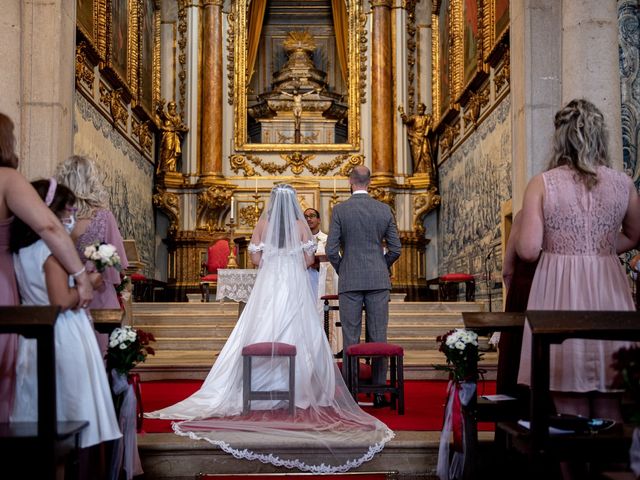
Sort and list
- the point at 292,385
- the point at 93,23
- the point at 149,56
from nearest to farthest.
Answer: the point at 292,385, the point at 93,23, the point at 149,56

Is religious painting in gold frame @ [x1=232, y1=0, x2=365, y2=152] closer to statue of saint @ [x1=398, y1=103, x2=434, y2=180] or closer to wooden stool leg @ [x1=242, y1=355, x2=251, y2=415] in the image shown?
statue of saint @ [x1=398, y1=103, x2=434, y2=180]

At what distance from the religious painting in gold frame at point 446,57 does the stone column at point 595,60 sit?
711cm

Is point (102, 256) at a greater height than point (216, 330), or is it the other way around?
point (102, 256)

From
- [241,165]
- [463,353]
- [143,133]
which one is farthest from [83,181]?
[241,165]

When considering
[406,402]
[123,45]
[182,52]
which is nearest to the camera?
[406,402]

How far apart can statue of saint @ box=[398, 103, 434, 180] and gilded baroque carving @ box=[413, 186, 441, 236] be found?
0.30 meters

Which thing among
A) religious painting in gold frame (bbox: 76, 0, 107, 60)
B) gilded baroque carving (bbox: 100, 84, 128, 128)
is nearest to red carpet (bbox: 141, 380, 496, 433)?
religious painting in gold frame (bbox: 76, 0, 107, 60)

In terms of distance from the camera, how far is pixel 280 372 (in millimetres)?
6312

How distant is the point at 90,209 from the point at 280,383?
2.02 m

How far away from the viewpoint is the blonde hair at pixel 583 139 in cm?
395

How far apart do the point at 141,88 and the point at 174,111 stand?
133cm

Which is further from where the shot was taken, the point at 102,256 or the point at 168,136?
the point at 168,136

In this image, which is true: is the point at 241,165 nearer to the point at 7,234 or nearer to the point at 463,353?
the point at 463,353

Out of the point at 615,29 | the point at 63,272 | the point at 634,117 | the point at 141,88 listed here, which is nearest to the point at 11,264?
the point at 63,272
